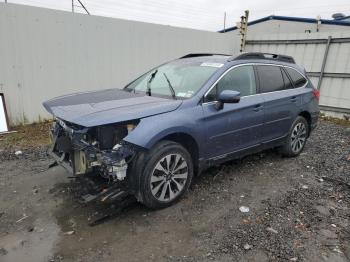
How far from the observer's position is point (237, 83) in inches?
167

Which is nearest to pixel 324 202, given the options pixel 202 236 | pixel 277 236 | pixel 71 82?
pixel 277 236

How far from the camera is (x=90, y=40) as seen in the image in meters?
7.46

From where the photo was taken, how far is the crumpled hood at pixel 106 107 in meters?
3.07

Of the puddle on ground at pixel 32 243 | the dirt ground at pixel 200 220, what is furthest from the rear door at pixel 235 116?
the puddle on ground at pixel 32 243

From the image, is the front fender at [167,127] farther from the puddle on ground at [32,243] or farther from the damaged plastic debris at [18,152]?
the damaged plastic debris at [18,152]

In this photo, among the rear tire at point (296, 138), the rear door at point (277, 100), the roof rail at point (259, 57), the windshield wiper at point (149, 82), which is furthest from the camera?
the rear tire at point (296, 138)

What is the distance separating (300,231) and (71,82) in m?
6.07

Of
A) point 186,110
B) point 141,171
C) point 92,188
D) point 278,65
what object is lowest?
point 92,188

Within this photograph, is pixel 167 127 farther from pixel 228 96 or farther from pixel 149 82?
pixel 149 82

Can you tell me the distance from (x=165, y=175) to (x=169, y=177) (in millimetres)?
70

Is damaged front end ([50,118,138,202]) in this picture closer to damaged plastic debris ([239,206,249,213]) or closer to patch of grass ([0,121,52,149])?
damaged plastic debris ([239,206,249,213])

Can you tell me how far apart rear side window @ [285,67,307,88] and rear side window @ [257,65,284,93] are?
12.2 inches

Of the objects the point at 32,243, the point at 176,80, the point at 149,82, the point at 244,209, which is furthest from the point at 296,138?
the point at 32,243

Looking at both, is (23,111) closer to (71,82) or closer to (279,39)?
(71,82)
